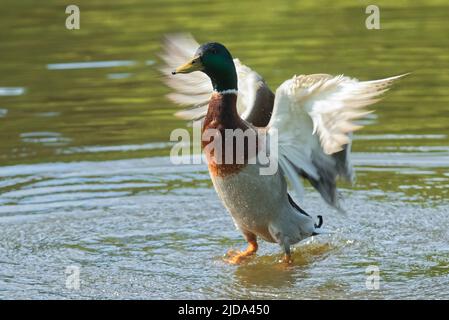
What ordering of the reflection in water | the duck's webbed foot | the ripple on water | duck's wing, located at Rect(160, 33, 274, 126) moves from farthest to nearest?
the ripple on water, duck's wing, located at Rect(160, 33, 274, 126), the duck's webbed foot, the reflection in water

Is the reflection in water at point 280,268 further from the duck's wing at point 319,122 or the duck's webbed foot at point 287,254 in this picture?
the duck's wing at point 319,122

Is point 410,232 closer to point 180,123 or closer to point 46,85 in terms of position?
point 180,123

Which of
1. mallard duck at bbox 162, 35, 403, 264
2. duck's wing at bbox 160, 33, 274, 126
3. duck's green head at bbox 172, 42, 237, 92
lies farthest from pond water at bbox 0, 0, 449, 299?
duck's green head at bbox 172, 42, 237, 92

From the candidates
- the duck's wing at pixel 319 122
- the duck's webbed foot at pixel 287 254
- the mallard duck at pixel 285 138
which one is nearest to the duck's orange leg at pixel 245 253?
the mallard duck at pixel 285 138

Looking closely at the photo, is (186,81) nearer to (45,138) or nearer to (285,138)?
(285,138)

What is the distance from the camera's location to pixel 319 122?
6.92 metres

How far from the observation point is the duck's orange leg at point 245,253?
299 inches

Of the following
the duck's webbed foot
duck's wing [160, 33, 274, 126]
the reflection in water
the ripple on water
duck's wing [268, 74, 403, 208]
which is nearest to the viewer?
duck's wing [268, 74, 403, 208]

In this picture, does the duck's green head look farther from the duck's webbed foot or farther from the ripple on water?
the ripple on water

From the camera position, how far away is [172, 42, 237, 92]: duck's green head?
723cm

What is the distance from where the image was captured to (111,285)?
277 inches

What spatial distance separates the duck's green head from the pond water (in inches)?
51.0

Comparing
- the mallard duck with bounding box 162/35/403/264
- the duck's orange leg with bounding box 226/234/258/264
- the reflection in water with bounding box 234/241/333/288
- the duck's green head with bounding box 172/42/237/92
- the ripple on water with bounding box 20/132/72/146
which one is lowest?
the reflection in water with bounding box 234/241/333/288

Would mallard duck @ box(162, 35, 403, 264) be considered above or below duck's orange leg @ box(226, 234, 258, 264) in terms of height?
above
